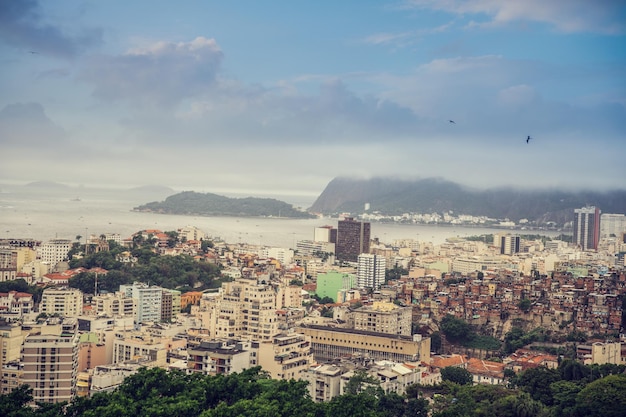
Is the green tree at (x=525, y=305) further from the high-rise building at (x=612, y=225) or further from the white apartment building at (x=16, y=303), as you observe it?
the high-rise building at (x=612, y=225)

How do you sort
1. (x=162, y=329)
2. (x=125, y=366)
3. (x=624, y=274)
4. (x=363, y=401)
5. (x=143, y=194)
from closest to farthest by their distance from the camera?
(x=363, y=401), (x=125, y=366), (x=162, y=329), (x=624, y=274), (x=143, y=194)

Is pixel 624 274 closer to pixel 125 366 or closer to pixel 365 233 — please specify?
pixel 365 233

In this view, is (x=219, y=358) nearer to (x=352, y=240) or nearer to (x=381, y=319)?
(x=381, y=319)

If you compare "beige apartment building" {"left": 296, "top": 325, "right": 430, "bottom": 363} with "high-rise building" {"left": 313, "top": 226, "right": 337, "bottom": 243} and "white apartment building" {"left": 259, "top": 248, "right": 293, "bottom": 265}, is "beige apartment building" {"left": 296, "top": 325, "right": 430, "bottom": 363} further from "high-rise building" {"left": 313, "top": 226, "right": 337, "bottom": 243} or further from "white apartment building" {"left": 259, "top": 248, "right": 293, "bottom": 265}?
"high-rise building" {"left": 313, "top": 226, "right": 337, "bottom": 243}

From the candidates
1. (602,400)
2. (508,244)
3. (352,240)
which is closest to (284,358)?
(602,400)

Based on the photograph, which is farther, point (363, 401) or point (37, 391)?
point (37, 391)

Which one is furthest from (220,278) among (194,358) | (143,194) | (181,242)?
(143,194)

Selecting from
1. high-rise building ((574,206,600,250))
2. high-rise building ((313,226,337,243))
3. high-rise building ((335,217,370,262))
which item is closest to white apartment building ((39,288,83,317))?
high-rise building ((335,217,370,262))
